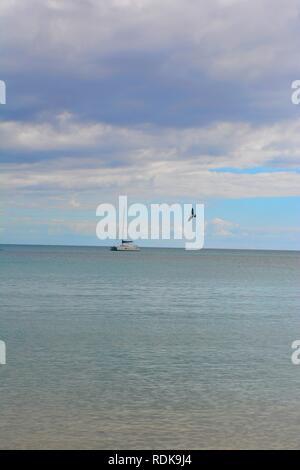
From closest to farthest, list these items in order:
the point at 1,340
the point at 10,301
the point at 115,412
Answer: the point at 115,412, the point at 1,340, the point at 10,301

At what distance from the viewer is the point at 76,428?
17859 millimetres

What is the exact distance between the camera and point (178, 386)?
23359mm

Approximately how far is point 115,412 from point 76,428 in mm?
2056

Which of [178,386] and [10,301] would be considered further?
[10,301]

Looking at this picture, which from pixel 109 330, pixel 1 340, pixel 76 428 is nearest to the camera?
pixel 76 428

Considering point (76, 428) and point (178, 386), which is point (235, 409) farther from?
Result: point (76, 428)

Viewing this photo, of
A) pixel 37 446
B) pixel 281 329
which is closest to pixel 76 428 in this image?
pixel 37 446

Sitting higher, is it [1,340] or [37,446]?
[1,340]
